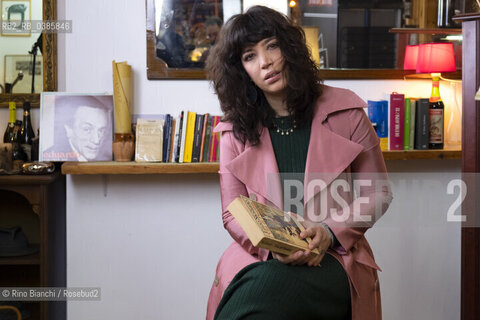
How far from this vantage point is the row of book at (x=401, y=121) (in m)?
2.73

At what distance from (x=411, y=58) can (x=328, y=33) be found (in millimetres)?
404

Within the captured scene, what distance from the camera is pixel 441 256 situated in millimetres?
3018

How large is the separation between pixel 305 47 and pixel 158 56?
40.4 inches

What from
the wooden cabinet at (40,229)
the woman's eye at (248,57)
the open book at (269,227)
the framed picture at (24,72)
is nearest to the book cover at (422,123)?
the woman's eye at (248,57)

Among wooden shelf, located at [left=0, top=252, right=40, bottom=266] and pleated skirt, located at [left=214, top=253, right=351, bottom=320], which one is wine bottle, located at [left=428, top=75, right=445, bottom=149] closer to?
pleated skirt, located at [left=214, top=253, right=351, bottom=320]

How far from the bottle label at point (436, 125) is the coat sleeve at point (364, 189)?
1023mm

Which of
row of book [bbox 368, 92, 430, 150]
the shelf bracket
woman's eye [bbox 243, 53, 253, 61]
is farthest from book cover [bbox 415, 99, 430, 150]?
the shelf bracket

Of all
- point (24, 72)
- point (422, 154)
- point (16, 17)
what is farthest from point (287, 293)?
point (16, 17)

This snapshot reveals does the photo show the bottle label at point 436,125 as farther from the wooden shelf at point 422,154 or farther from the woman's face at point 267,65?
the woman's face at point 267,65

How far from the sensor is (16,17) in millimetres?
2934

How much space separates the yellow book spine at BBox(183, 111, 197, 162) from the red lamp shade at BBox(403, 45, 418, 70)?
1018mm

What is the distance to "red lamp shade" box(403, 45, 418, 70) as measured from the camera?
2820mm

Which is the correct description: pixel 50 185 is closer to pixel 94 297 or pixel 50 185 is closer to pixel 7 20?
pixel 94 297

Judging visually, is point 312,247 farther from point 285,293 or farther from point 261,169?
point 261,169
